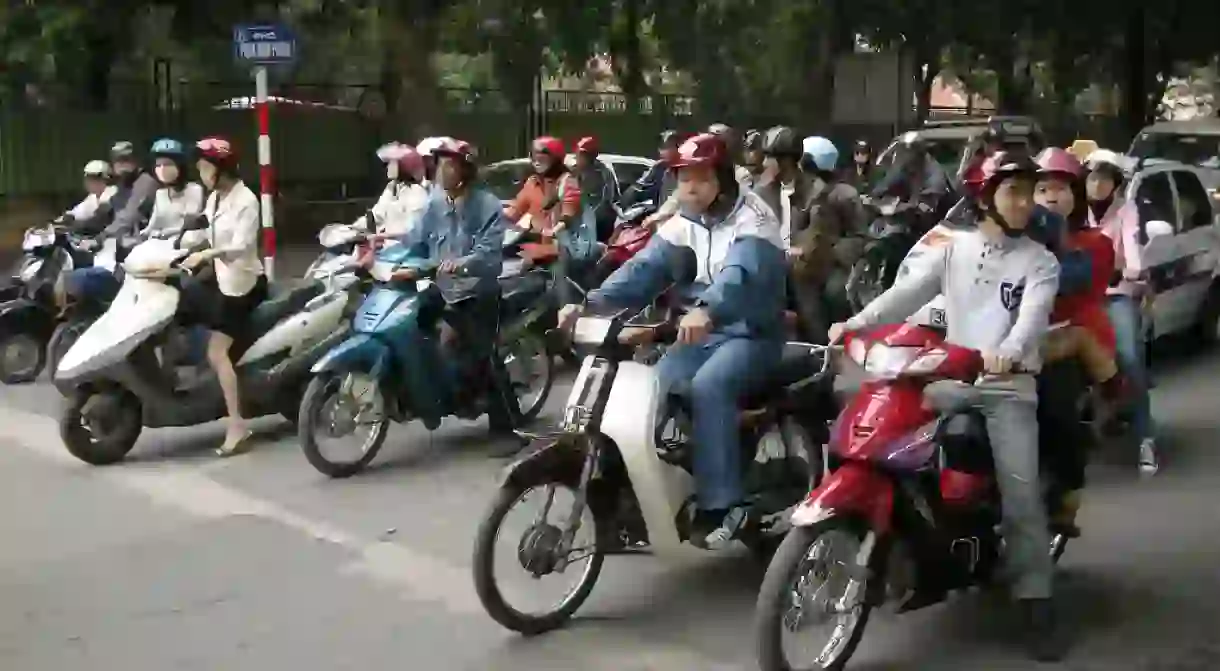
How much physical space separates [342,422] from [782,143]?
3543 millimetres

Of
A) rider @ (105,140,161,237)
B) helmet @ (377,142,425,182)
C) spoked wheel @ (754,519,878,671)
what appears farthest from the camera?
helmet @ (377,142,425,182)

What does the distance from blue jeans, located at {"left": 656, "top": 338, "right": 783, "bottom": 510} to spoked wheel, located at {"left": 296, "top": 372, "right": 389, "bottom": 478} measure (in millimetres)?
2807

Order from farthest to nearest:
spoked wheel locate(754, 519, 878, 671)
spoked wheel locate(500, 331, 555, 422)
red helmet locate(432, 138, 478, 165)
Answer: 1. spoked wheel locate(500, 331, 555, 422)
2. red helmet locate(432, 138, 478, 165)
3. spoked wheel locate(754, 519, 878, 671)

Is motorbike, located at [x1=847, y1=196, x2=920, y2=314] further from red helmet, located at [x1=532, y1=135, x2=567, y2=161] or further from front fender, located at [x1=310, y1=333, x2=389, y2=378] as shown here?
front fender, located at [x1=310, y1=333, x2=389, y2=378]

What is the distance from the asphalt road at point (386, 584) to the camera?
5.20 meters

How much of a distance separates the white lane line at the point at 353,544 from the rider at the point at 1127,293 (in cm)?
390

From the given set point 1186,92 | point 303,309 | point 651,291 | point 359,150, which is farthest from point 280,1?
point 1186,92

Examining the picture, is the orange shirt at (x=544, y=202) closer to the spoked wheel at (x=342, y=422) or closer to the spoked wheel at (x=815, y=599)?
the spoked wheel at (x=342, y=422)

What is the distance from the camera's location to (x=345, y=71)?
104 ft

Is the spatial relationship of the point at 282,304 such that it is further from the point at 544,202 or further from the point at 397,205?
the point at 544,202

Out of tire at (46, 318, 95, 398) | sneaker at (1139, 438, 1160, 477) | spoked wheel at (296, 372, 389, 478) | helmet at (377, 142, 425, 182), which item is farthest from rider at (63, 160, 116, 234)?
sneaker at (1139, 438, 1160, 477)

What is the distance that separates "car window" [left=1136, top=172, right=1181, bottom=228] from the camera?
10.8 metres

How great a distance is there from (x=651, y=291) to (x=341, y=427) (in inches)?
115

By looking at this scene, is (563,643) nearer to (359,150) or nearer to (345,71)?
(359,150)
